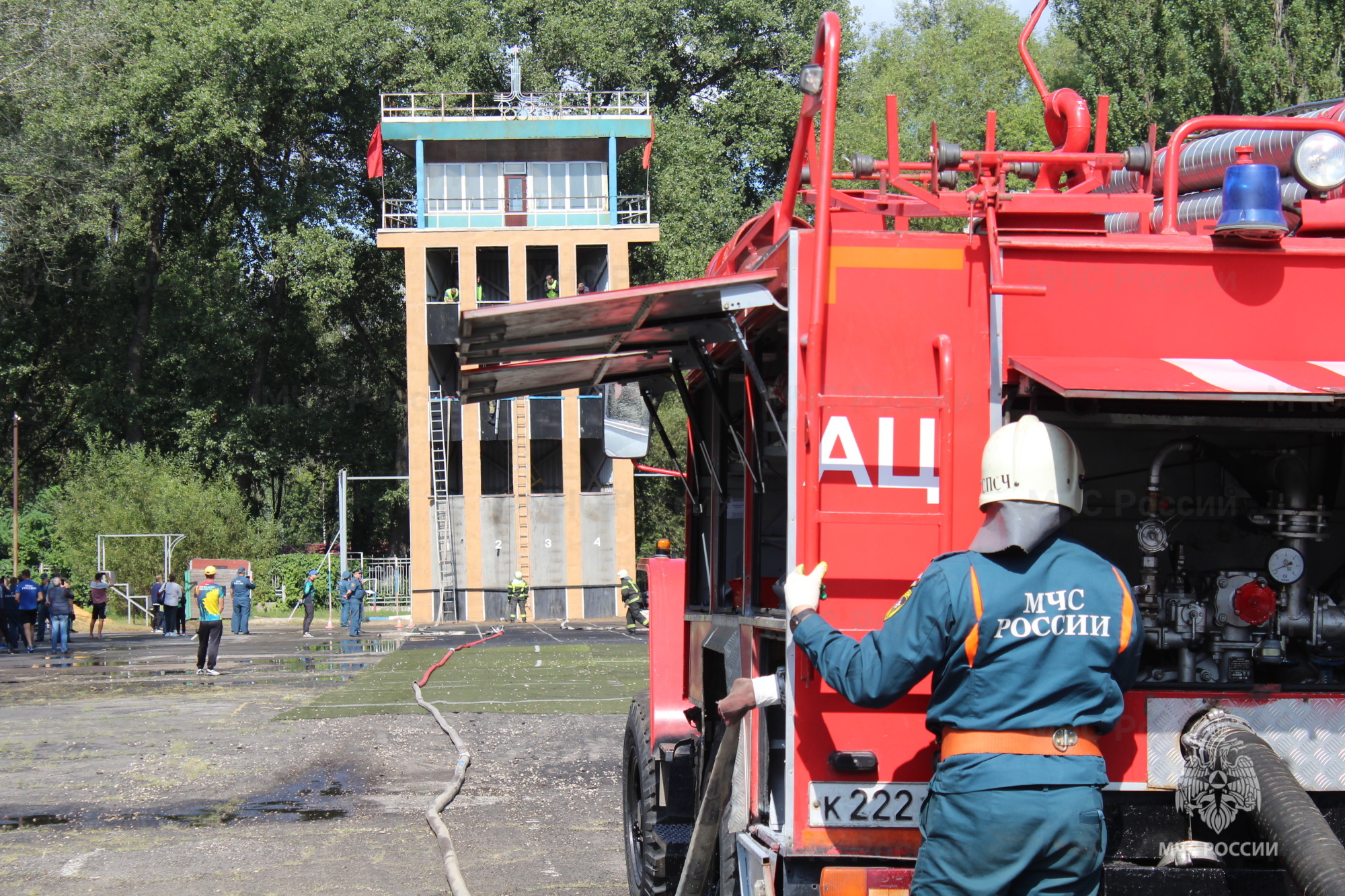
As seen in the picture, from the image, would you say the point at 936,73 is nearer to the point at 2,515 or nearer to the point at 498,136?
the point at 498,136

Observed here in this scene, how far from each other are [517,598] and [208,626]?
716 inches

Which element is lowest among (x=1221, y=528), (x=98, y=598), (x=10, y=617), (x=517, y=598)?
(x=517, y=598)

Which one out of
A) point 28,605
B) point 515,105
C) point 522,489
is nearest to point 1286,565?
point 28,605

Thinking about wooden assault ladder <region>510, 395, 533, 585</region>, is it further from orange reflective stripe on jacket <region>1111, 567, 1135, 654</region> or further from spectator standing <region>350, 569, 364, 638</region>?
orange reflective stripe on jacket <region>1111, 567, 1135, 654</region>

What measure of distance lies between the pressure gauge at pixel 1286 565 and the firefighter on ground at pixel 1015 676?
1.13 meters

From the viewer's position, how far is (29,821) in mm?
9258

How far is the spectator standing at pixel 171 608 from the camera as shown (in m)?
31.7

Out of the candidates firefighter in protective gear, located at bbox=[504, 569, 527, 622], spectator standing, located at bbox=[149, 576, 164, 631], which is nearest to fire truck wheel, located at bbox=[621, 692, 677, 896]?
spectator standing, located at bbox=[149, 576, 164, 631]

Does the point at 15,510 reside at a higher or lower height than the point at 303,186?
lower

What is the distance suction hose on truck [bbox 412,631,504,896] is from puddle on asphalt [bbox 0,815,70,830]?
2568mm

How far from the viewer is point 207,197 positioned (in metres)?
48.6

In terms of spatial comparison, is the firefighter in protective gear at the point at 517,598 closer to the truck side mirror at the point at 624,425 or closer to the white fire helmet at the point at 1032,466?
the truck side mirror at the point at 624,425

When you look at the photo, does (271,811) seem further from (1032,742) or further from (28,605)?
(28,605)

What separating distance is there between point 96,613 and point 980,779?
31673 millimetres
